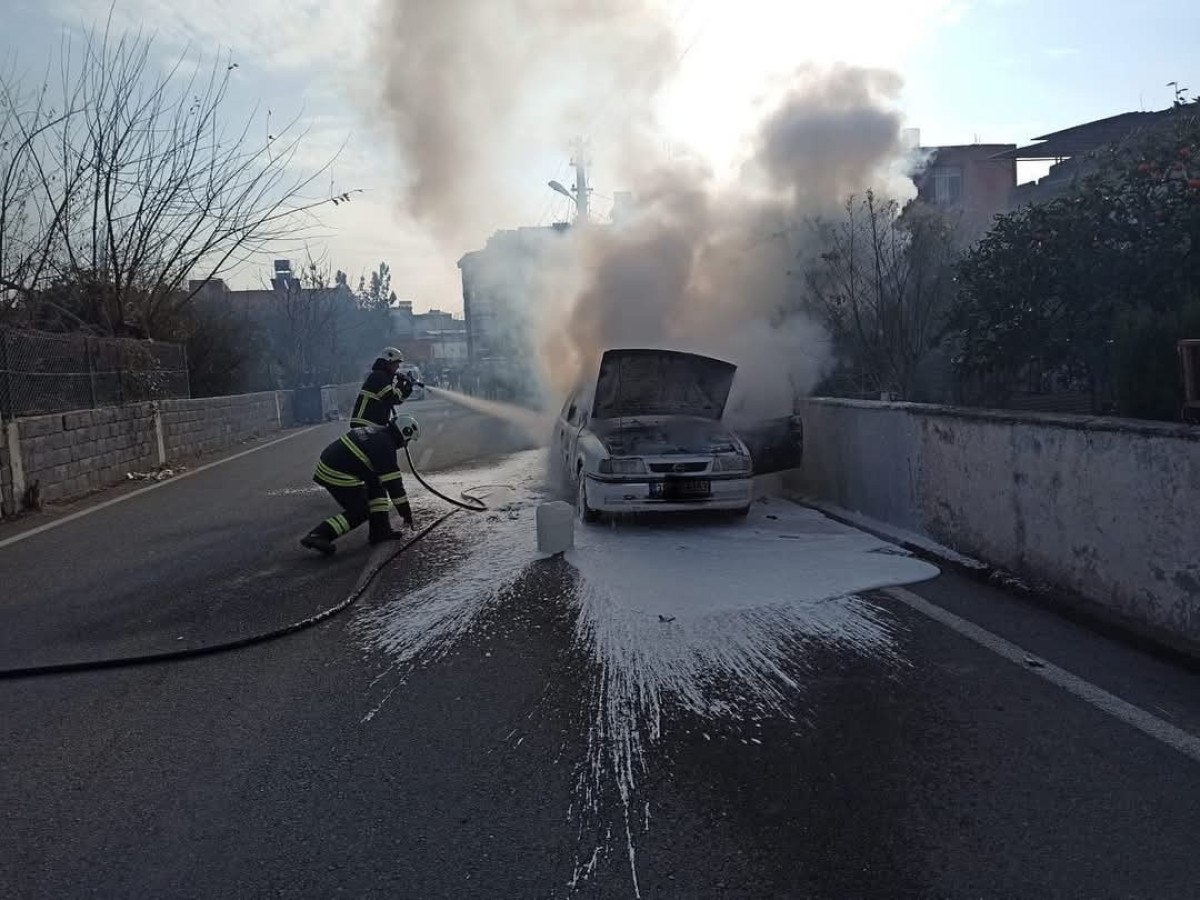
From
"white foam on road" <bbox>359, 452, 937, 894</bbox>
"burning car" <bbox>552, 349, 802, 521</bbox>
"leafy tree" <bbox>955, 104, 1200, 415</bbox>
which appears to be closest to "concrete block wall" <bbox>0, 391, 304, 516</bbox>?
"white foam on road" <bbox>359, 452, 937, 894</bbox>

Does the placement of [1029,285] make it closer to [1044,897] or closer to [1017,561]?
[1017,561]

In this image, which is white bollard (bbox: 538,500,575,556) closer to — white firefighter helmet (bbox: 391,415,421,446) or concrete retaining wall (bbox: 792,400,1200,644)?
white firefighter helmet (bbox: 391,415,421,446)

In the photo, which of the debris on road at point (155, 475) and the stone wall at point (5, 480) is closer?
the stone wall at point (5, 480)

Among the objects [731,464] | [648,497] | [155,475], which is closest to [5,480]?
[155,475]

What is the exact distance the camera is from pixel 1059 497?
545 centimetres

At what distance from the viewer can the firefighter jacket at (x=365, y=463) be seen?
7.51m

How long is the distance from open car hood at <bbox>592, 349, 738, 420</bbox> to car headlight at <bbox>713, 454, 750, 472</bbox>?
1274 mm

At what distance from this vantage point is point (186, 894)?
8.70 ft

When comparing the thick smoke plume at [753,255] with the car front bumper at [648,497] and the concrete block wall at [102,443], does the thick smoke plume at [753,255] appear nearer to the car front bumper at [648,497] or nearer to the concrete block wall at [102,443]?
the car front bumper at [648,497]

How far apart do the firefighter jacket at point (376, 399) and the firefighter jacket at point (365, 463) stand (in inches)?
12.5

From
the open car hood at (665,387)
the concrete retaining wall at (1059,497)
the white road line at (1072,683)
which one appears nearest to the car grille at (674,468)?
the open car hood at (665,387)

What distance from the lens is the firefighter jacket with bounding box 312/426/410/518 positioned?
751cm

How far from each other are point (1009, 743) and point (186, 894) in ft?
9.24

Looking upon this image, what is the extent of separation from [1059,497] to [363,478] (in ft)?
16.5
